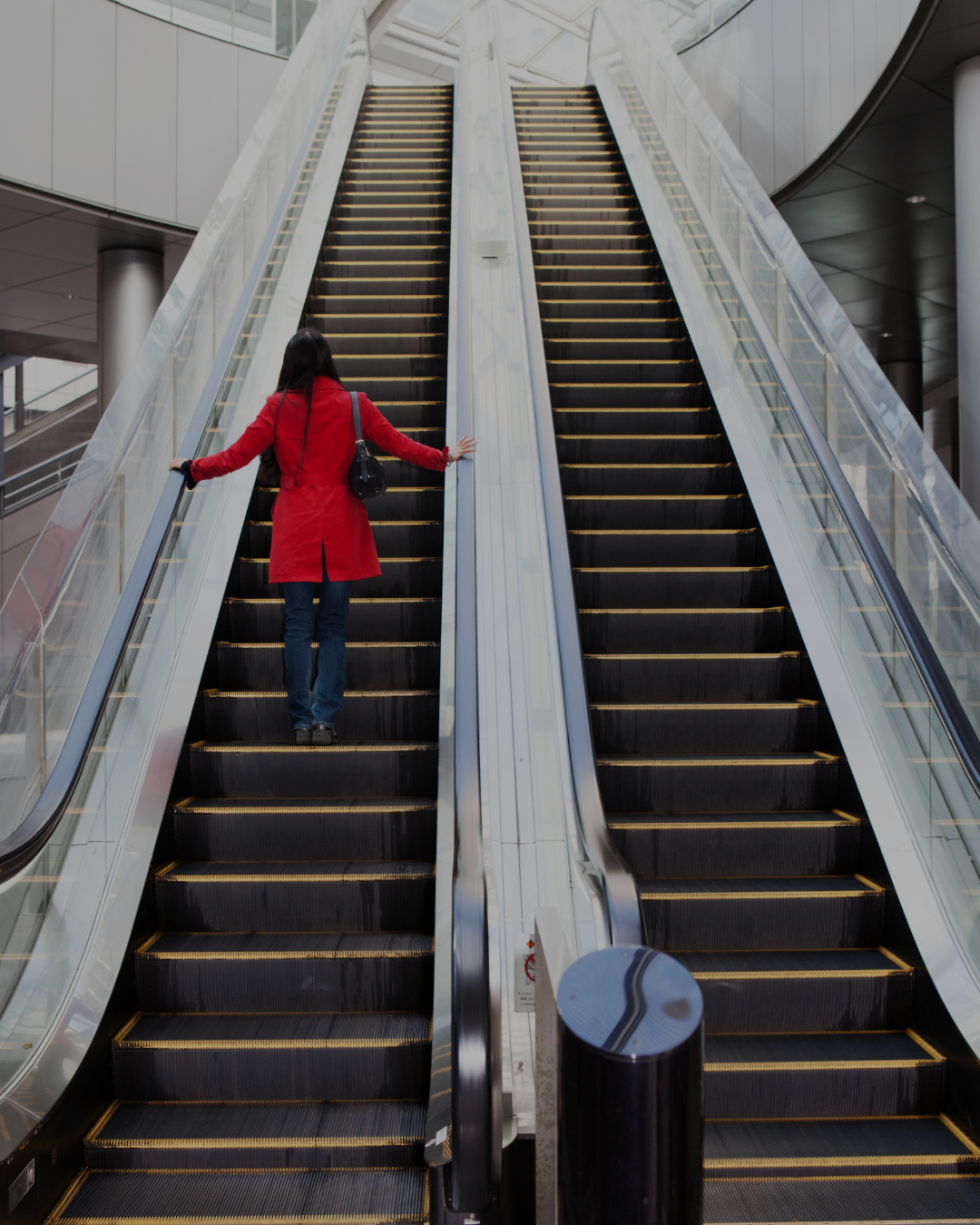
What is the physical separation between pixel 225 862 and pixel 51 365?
17.4 metres

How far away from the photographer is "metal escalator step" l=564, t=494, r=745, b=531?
4.65m

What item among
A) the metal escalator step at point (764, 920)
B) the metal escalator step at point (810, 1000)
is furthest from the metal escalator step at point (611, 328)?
the metal escalator step at point (810, 1000)

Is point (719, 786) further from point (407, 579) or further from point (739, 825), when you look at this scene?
point (407, 579)

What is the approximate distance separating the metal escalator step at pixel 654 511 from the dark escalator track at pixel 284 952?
84 cm

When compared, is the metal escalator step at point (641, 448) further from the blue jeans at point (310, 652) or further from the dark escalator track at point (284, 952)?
the blue jeans at point (310, 652)

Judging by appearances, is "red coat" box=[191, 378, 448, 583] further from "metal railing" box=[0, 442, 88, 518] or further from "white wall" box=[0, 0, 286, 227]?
"metal railing" box=[0, 442, 88, 518]

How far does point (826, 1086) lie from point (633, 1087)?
1.70 m

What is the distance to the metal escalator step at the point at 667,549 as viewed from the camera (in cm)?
444

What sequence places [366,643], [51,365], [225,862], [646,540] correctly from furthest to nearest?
[51,365]
[646,540]
[366,643]
[225,862]

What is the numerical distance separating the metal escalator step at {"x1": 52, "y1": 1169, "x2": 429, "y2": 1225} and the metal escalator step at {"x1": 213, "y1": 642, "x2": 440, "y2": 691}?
73.5 inches

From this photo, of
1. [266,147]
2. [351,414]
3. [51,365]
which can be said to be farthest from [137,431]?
[51,365]

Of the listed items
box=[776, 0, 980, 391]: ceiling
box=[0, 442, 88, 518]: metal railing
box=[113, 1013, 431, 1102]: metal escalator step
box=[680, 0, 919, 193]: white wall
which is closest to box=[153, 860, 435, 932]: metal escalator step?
box=[113, 1013, 431, 1102]: metal escalator step

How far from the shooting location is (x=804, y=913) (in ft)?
9.98

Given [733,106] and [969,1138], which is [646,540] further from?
[733,106]
